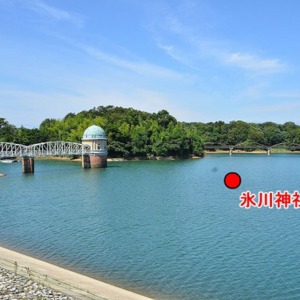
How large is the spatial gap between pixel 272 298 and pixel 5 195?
29875 mm

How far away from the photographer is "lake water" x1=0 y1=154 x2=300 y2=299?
601 inches

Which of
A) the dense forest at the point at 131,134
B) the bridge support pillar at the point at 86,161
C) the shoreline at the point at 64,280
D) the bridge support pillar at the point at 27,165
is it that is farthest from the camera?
the dense forest at the point at 131,134

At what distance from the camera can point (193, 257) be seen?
1827 cm

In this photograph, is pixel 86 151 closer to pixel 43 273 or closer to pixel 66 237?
Answer: pixel 66 237

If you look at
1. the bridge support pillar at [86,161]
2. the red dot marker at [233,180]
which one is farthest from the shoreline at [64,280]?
the bridge support pillar at [86,161]

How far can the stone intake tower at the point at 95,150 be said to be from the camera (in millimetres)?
71938

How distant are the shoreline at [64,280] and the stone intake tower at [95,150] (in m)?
54.8

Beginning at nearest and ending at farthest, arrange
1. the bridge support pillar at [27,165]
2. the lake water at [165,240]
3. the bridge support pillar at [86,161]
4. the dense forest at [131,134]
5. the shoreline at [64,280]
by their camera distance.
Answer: the shoreline at [64,280] < the lake water at [165,240] < the bridge support pillar at [27,165] < the bridge support pillar at [86,161] < the dense forest at [131,134]

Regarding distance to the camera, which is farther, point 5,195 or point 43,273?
point 5,195

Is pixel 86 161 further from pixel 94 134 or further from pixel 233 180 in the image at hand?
pixel 233 180

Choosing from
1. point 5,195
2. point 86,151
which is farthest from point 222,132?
point 5,195

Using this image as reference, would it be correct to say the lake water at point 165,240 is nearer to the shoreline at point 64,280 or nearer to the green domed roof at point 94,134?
the shoreline at point 64,280

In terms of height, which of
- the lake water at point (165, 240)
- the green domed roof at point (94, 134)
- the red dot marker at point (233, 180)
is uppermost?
the green domed roof at point (94, 134)

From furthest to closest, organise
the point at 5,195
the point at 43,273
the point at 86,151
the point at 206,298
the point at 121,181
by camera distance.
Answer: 1. the point at 86,151
2. the point at 121,181
3. the point at 5,195
4. the point at 43,273
5. the point at 206,298
